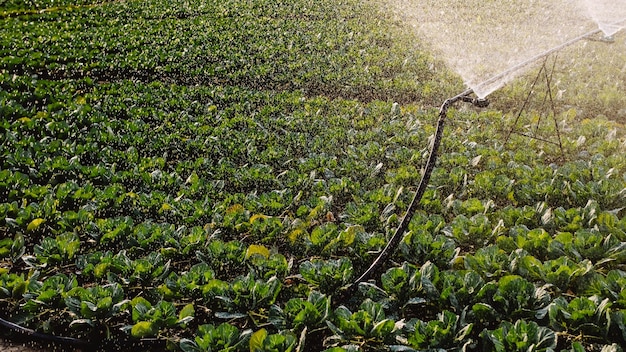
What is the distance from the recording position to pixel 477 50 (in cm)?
995

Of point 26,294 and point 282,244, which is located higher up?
point 26,294

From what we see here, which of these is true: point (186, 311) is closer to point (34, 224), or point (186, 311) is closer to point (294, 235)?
point (294, 235)

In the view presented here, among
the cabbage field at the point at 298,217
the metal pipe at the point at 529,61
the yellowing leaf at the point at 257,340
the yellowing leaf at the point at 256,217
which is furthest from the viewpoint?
the yellowing leaf at the point at 256,217

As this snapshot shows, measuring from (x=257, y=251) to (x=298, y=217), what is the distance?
0.72m

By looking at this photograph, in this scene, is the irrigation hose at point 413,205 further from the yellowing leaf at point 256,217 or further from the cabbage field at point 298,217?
the yellowing leaf at point 256,217

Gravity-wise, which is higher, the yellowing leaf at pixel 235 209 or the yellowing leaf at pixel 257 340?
the yellowing leaf at pixel 235 209

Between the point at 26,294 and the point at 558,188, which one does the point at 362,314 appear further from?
the point at 558,188

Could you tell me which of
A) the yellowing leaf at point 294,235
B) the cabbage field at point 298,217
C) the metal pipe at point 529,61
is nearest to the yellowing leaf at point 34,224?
the cabbage field at point 298,217

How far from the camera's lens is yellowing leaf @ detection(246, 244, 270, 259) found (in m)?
3.69

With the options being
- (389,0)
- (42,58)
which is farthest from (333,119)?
(389,0)

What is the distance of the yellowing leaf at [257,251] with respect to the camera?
3.69 m

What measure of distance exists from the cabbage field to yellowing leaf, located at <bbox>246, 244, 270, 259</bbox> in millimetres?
58

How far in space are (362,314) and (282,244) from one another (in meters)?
1.21

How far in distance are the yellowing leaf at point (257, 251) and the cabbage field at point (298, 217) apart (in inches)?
2.3
